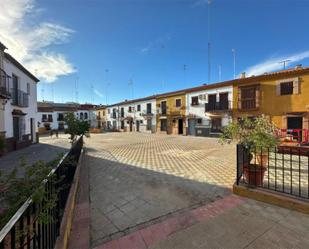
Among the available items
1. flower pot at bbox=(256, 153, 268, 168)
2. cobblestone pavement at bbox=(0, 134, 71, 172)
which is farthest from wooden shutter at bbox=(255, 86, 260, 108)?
cobblestone pavement at bbox=(0, 134, 71, 172)

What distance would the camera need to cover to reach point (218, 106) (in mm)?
18875

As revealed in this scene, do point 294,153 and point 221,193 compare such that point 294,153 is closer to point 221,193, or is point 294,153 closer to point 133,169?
point 221,193

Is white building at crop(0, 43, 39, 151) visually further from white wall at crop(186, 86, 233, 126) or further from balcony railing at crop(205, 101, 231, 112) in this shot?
balcony railing at crop(205, 101, 231, 112)

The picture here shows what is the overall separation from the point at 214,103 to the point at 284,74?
6569 millimetres

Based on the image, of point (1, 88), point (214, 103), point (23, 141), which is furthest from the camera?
point (214, 103)

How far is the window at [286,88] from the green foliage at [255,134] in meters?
13.0

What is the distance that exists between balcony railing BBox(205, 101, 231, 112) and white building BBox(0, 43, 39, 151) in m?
16.7

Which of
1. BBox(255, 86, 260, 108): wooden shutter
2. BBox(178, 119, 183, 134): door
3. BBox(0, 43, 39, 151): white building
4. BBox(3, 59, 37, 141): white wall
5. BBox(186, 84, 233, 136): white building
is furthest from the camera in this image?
BBox(178, 119, 183, 134): door

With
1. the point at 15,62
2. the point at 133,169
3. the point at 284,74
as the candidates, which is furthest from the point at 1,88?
the point at 284,74

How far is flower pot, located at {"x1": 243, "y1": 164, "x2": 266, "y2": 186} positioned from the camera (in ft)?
12.9

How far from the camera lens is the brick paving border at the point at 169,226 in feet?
8.34

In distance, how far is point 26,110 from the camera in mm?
14102

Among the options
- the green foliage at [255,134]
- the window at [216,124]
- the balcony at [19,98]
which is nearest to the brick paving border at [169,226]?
the green foliage at [255,134]

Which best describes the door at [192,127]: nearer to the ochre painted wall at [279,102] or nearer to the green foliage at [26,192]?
the ochre painted wall at [279,102]
